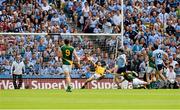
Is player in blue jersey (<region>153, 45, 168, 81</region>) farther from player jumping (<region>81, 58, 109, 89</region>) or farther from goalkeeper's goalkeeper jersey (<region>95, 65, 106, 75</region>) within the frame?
goalkeeper's goalkeeper jersey (<region>95, 65, 106, 75</region>)

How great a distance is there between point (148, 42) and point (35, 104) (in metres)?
16.5

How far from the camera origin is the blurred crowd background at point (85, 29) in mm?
32594

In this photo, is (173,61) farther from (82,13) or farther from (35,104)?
(35,104)

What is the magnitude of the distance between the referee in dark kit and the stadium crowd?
0.87ft

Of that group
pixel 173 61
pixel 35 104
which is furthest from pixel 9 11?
pixel 35 104

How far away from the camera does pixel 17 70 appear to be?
32281 mm

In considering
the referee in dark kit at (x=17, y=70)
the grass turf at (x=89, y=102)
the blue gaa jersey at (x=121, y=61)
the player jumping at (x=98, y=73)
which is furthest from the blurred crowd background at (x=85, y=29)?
the grass turf at (x=89, y=102)

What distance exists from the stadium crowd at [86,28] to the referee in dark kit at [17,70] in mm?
264

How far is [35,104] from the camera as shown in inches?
770

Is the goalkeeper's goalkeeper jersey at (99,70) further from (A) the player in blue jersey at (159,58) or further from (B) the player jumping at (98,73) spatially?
(A) the player in blue jersey at (159,58)

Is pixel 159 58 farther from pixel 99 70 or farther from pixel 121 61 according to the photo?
pixel 99 70

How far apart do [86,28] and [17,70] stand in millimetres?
4764

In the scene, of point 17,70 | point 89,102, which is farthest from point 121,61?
point 89,102

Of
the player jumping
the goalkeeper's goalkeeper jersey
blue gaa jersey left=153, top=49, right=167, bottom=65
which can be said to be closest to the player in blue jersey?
blue gaa jersey left=153, top=49, right=167, bottom=65
